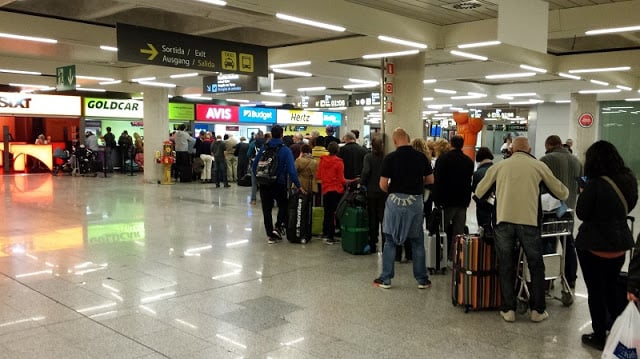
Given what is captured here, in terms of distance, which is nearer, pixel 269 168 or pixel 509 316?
pixel 509 316

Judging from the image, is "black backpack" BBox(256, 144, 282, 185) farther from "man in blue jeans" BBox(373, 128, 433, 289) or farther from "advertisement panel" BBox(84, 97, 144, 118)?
"advertisement panel" BBox(84, 97, 144, 118)

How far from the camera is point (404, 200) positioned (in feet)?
18.2

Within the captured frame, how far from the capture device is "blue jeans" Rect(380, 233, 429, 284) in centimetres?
571

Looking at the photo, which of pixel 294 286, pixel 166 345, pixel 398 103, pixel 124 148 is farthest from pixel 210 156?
pixel 166 345

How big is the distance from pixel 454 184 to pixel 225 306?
2791 mm

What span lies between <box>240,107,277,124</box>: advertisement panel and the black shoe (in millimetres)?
23706

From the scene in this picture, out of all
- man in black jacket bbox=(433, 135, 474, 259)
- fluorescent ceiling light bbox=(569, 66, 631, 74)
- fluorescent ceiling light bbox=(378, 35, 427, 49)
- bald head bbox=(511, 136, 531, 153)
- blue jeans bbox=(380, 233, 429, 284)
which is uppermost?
fluorescent ceiling light bbox=(378, 35, 427, 49)

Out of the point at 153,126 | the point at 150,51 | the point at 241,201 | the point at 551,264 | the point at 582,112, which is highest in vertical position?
the point at 150,51

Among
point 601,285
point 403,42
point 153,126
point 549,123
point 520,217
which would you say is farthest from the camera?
point 549,123

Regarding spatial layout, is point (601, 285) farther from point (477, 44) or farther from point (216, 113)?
point (216, 113)

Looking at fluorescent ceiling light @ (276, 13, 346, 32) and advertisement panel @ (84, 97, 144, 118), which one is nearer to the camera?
fluorescent ceiling light @ (276, 13, 346, 32)

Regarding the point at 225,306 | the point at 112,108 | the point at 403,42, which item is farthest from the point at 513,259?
the point at 112,108

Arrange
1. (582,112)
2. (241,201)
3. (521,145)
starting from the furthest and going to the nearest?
1. (582,112)
2. (241,201)
3. (521,145)

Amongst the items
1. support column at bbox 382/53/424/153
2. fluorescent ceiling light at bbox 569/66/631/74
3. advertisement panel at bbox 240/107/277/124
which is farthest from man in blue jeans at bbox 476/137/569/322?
advertisement panel at bbox 240/107/277/124
